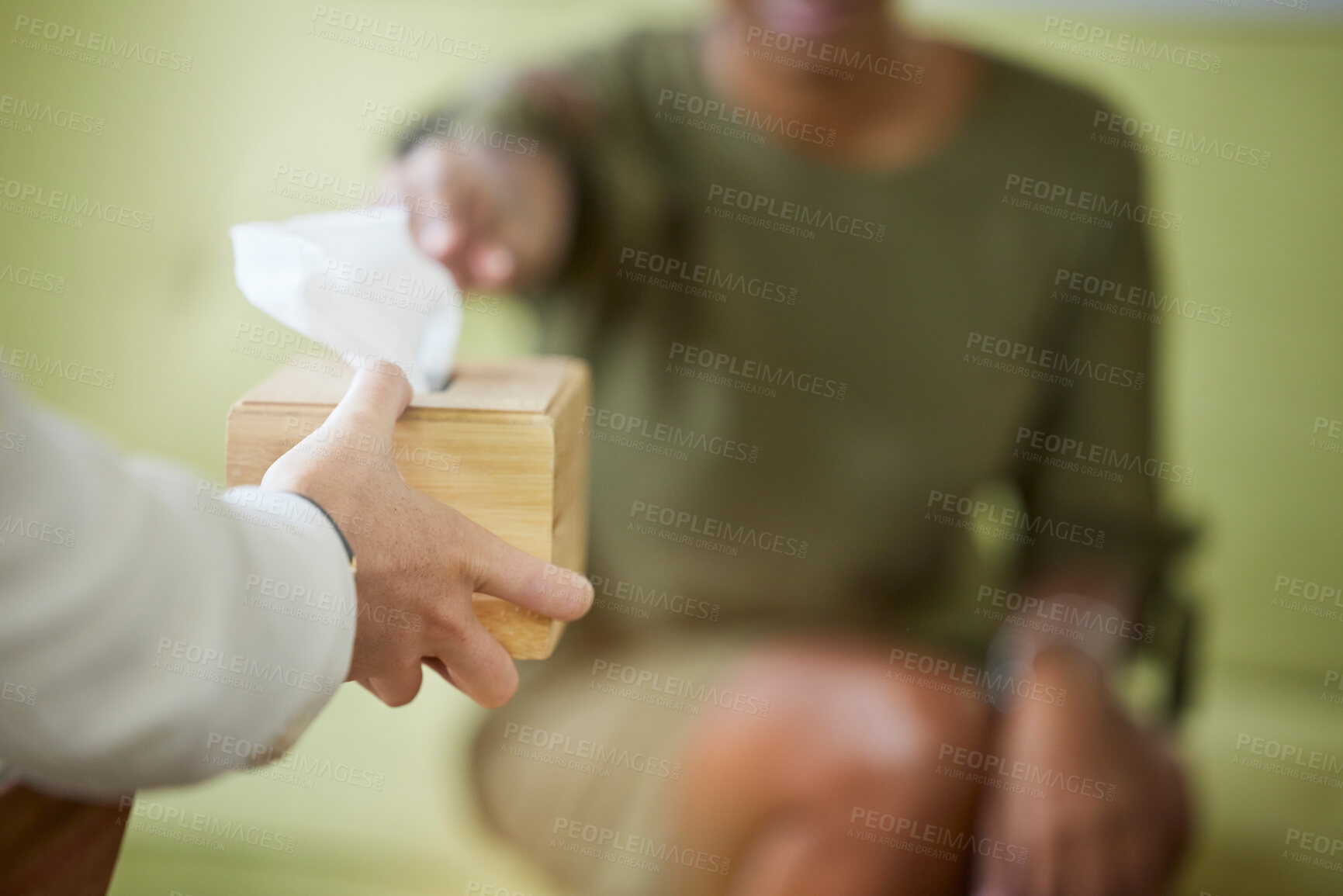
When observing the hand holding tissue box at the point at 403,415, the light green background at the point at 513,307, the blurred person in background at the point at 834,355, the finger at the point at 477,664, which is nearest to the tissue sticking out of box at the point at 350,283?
the hand holding tissue box at the point at 403,415

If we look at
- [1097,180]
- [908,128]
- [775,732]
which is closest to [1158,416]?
[1097,180]

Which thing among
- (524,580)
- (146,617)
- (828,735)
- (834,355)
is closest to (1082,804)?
(828,735)

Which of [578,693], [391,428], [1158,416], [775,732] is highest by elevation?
[391,428]

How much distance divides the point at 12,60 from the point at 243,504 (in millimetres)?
1070

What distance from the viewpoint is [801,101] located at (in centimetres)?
73

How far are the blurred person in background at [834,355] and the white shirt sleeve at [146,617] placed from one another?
0.43 m

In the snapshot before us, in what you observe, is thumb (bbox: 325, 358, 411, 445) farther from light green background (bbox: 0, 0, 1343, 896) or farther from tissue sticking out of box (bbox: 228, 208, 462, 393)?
light green background (bbox: 0, 0, 1343, 896)

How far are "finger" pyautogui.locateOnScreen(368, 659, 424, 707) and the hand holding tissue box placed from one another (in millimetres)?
40

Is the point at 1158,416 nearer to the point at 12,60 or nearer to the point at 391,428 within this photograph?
the point at 391,428

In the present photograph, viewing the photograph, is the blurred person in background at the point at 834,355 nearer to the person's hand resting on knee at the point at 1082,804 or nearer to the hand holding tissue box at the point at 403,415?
the person's hand resting on knee at the point at 1082,804

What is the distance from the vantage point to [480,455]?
0.35 m

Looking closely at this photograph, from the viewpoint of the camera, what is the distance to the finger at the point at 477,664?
0.32m

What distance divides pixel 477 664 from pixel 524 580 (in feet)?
0.12

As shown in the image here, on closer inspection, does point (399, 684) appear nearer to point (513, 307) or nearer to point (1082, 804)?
point (1082, 804)
